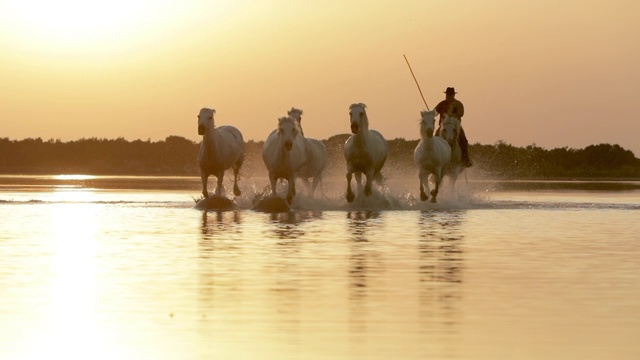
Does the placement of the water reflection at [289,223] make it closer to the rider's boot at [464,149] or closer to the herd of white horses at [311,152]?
the herd of white horses at [311,152]

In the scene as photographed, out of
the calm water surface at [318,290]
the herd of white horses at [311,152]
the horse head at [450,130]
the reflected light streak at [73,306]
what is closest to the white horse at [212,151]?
the herd of white horses at [311,152]

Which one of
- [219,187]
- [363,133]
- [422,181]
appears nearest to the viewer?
[363,133]

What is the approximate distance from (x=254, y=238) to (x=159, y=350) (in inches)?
441

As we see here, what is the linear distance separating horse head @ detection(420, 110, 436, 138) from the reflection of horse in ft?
7.62

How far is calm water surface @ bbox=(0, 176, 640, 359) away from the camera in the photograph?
9.73 meters

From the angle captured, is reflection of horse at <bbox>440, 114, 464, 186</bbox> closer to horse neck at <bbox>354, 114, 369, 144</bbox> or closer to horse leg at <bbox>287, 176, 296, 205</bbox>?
horse neck at <bbox>354, 114, 369, 144</bbox>

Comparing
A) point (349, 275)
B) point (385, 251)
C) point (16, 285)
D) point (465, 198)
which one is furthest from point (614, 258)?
point (465, 198)

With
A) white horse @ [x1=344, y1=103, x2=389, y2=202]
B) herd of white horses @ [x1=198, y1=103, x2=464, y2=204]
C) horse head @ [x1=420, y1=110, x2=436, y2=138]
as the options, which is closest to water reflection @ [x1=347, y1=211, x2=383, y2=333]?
herd of white horses @ [x1=198, y1=103, x2=464, y2=204]

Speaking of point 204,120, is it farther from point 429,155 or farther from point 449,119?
point 449,119

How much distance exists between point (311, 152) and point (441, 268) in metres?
18.2

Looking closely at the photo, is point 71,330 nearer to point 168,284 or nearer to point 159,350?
point 159,350

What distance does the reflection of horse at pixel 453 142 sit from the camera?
116 feet

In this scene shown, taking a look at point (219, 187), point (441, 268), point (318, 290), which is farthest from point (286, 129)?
point (318, 290)

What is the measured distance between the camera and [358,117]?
3153cm
